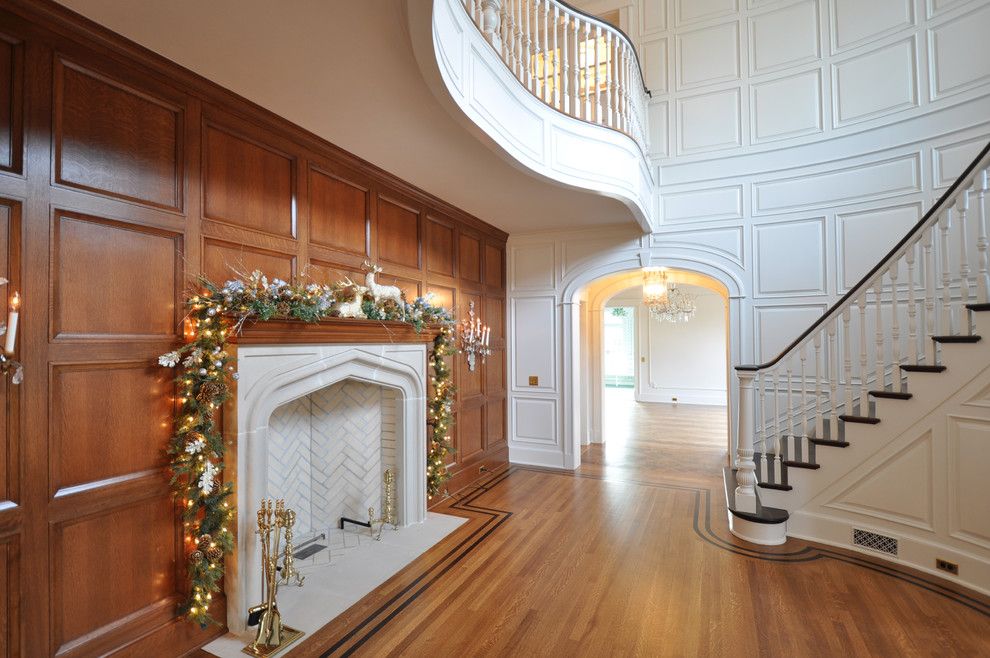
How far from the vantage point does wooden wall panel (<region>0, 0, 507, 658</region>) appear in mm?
1987

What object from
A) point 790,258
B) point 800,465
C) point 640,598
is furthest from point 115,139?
point 790,258

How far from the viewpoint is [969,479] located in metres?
3.00

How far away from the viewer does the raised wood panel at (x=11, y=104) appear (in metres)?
1.96

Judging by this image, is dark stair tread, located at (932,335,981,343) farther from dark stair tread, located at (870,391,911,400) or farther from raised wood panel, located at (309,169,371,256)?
raised wood panel, located at (309,169,371,256)

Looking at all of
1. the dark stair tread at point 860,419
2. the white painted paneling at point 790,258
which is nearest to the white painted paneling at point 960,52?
the white painted paneling at point 790,258

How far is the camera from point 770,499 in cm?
393

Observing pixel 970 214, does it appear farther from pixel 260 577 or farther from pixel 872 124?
pixel 260 577

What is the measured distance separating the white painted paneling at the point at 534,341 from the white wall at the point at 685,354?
6796mm

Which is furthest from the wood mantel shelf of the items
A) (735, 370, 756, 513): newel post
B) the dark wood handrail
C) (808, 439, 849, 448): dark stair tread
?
(808, 439, 849, 448): dark stair tread

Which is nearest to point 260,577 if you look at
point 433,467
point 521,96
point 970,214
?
point 433,467

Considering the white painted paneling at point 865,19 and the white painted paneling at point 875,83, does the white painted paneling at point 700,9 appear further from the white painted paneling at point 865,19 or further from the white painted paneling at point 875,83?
the white painted paneling at point 875,83

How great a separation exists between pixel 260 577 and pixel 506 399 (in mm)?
3989

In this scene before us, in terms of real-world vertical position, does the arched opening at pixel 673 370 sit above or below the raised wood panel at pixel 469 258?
below

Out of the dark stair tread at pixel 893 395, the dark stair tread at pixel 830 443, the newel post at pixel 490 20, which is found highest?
the newel post at pixel 490 20
